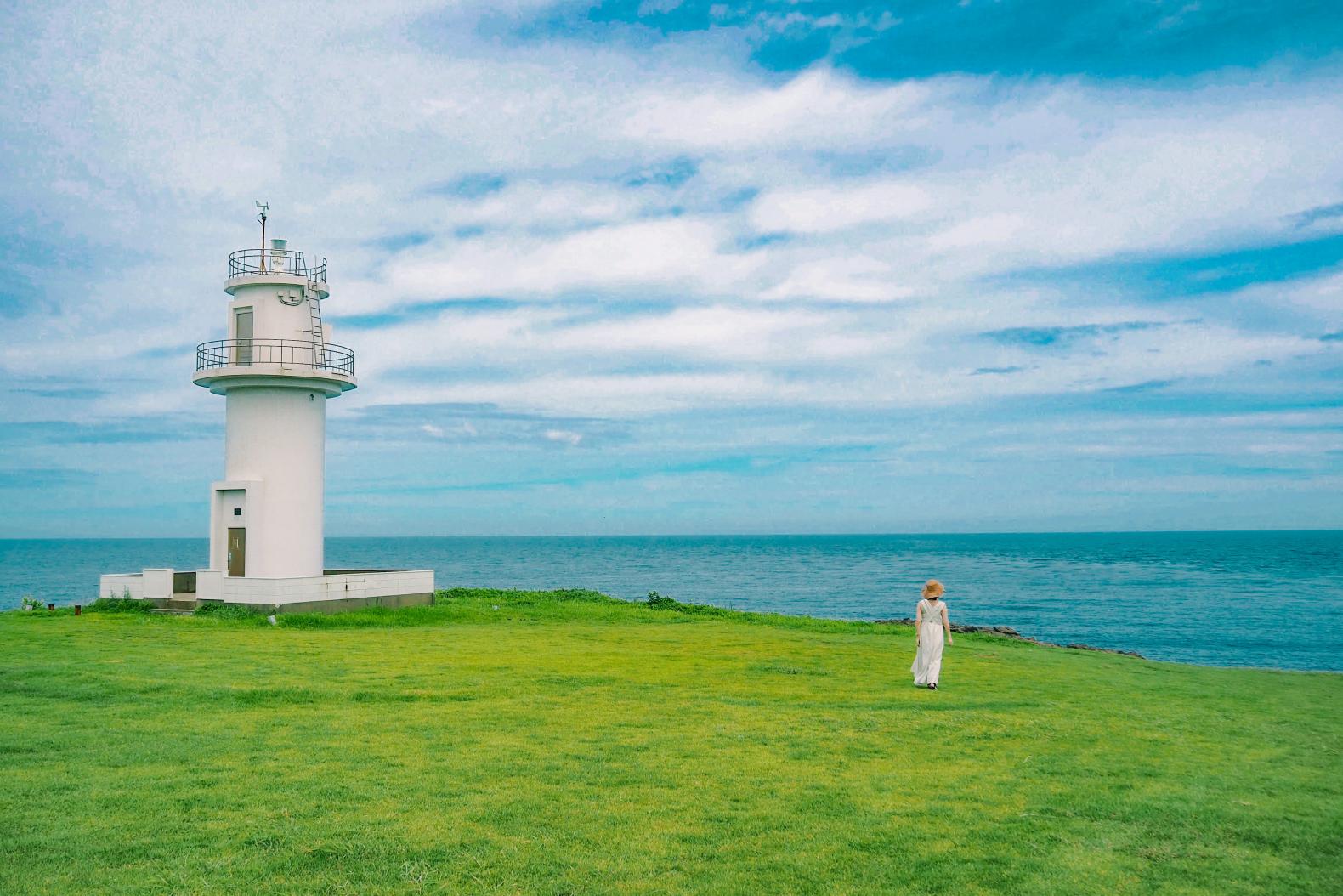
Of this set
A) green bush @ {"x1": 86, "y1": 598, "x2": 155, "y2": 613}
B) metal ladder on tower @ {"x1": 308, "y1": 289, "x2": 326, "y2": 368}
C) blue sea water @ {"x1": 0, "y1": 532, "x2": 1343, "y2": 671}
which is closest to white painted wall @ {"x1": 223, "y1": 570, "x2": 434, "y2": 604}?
green bush @ {"x1": 86, "y1": 598, "x2": 155, "y2": 613}

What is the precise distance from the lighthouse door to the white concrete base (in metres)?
1.19

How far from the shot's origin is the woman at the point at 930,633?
16.2m

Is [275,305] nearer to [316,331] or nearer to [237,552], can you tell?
[316,331]

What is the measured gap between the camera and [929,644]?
16.8 meters

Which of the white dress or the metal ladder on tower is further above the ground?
the metal ladder on tower

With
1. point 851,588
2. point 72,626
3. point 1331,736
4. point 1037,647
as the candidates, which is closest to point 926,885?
point 1331,736

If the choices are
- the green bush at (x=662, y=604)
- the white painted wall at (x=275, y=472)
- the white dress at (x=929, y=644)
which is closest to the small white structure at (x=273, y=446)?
the white painted wall at (x=275, y=472)

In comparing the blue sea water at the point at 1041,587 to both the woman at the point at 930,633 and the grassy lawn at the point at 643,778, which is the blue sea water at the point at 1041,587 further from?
the grassy lawn at the point at 643,778

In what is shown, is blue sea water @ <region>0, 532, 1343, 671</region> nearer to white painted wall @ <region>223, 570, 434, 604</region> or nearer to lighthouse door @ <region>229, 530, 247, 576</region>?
lighthouse door @ <region>229, 530, 247, 576</region>

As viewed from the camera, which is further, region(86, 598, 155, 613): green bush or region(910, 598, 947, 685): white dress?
region(86, 598, 155, 613): green bush

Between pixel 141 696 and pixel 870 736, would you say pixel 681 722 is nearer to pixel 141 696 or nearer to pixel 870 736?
pixel 870 736

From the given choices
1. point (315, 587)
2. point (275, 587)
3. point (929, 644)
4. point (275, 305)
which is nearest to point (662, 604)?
point (315, 587)

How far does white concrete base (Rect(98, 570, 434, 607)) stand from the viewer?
27172 millimetres

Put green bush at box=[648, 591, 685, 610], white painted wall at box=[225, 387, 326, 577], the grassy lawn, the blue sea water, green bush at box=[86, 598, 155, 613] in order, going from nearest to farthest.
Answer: the grassy lawn → green bush at box=[86, 598, 155, 613] → white painted wall at box=[225, 387, 326, 577] → green bush at box=[648, 591, 685, 610] → the blue sea water
